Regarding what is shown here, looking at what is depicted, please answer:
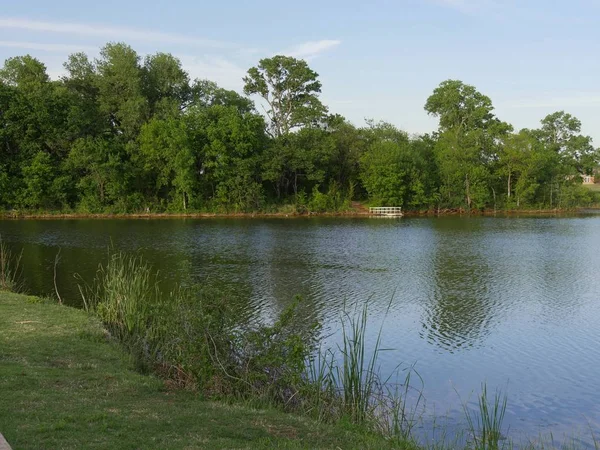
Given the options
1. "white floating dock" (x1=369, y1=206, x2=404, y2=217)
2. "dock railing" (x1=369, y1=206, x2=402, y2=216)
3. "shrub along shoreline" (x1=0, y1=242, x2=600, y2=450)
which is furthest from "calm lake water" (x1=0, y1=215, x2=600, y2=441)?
"dock railing" (x1=369, y1=206, x2=402, y2=216)

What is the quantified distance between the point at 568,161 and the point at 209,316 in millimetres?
85159

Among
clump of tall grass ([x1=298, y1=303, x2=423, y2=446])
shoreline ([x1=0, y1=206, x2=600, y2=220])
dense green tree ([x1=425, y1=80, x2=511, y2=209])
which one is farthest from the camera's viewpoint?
dense green tree ([x1=425, y1=80, x2=511, y2=209])

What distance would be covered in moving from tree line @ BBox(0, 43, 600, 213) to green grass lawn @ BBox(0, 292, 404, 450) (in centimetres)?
5145

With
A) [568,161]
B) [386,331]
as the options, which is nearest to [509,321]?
[386,331]

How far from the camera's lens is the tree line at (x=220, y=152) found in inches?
2304

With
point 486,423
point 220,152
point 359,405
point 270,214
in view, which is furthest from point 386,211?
point 359,405

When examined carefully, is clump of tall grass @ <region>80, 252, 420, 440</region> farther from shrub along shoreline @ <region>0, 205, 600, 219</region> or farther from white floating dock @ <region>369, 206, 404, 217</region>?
white floating dock @ <region>369, 206, 404, 217</region>

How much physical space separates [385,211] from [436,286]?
4425cm

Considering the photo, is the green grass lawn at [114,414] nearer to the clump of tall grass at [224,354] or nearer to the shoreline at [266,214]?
the clump of tall grass at [224,354]

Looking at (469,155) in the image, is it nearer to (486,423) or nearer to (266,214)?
(266,214)

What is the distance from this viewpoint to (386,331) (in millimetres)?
15812

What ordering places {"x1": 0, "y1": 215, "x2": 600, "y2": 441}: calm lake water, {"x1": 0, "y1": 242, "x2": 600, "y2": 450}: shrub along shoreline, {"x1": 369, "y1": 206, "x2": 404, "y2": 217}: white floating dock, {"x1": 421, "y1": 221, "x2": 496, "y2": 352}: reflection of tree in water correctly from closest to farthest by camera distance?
{"x1": 0, "y1": 242, "x2": 600, "y2": 450}: shrub along shoreline → {"x1": 0, "y1": 215, "x2": 600, "y2": 441}: calm lake water → {"x1": 421, "y1": 221, "x2": 496, "y2": 352}: reflection of tree in water → {"x1": 369, "y1": 206, "x2": 404, "y2": 217}: white floating dock

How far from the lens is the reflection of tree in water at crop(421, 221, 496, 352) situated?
611 inches

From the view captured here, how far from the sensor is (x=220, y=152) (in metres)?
62.0
